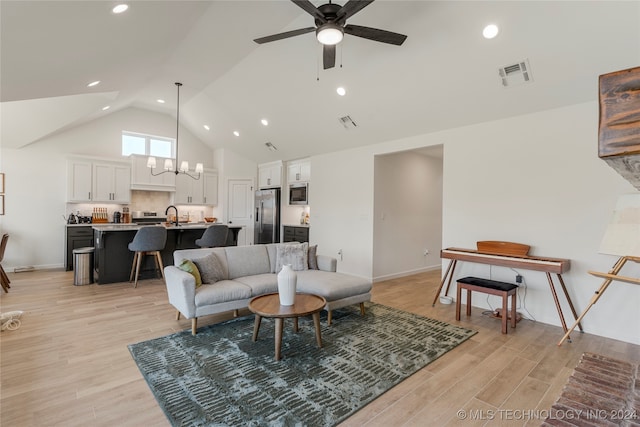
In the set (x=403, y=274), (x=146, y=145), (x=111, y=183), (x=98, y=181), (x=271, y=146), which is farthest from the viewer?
(x=146, y=145)

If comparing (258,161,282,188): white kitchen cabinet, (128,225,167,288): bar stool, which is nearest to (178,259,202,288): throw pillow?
(128,225,167,288): bar stool

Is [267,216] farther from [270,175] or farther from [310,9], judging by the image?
[310,9]

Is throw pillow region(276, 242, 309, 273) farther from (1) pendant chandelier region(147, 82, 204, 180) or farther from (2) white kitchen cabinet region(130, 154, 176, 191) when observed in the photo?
(2) white kitchen cabinet region(130, 154, 176, 191)

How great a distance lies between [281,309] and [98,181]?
6.32 m

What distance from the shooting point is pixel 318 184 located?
6824 millimetres

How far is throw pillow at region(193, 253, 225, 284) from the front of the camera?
366cm

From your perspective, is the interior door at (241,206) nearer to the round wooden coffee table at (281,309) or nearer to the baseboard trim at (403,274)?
the baseboard trim at (403,274)

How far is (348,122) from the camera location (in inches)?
211

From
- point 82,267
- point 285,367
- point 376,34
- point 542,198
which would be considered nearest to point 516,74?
point 542,198

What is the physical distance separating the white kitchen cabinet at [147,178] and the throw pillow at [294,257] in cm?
492

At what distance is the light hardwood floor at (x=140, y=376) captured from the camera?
2031 millimetres

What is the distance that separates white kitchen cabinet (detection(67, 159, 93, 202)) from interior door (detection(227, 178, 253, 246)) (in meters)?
3.08

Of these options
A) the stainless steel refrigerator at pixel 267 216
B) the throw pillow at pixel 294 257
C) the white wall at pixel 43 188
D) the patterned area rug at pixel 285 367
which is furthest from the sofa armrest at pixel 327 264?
the white wall at pixel 43 188

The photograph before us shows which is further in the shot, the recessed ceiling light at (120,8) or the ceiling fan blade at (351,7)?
the recessed ceiling light at (120,8)
